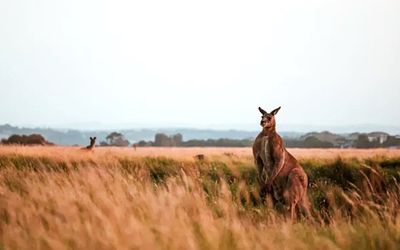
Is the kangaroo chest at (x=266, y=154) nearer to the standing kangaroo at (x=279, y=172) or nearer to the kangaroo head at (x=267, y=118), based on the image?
the standing kangaroo at (x=279, y=172)

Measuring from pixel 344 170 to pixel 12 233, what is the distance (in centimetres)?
1356

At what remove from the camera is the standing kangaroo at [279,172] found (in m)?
10.2

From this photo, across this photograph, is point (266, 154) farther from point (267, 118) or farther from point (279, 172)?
point (267, 118)

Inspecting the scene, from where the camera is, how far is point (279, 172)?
34.2 ft

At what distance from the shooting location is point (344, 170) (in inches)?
719

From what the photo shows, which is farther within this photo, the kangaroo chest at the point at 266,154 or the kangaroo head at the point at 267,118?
the kangaroo chest at the point at 266,154

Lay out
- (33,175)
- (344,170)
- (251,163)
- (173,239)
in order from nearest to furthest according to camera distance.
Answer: (173,239) < (33,175) < (344,170) < (251,163)

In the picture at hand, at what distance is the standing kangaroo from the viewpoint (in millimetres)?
10180

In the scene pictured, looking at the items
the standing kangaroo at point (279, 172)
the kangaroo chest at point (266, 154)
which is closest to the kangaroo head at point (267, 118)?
the standing kangaroo at point (279, 172)

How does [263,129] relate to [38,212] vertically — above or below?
above

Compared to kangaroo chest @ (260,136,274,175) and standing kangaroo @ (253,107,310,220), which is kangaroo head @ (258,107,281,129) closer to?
standing kangaroo @ (253,107,310,220)

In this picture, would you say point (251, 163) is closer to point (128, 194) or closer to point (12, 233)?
point (128, 194)

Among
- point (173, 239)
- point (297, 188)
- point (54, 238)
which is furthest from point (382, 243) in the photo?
point (297, 188)

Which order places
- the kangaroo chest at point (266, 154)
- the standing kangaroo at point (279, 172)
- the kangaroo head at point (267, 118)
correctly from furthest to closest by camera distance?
Result: the kangaroo chest at point (266, 154) < the standing kangaroo at point (279, 172) < the kangaroo head at point (267, 118)
